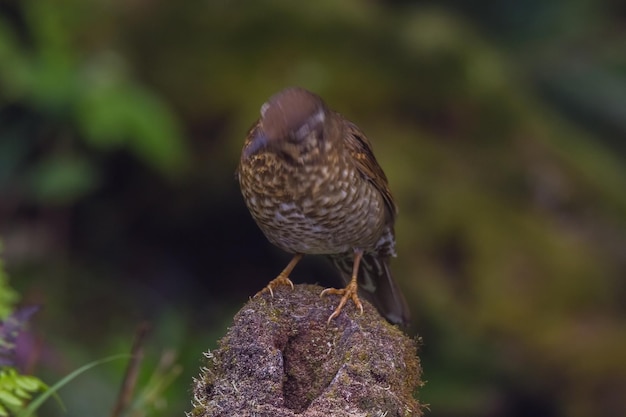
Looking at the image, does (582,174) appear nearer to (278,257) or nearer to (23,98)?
(278,257)

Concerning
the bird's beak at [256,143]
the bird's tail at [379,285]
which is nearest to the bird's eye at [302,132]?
the bird's beak at [256,143]

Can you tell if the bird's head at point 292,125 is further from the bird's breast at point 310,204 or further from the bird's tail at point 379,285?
the bird's tail at point 379,285

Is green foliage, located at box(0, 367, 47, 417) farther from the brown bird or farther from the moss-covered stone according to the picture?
the brown bird

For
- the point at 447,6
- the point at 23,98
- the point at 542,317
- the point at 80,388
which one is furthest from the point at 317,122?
the point at 447,6

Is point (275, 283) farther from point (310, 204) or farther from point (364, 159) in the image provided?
point (364, 159)

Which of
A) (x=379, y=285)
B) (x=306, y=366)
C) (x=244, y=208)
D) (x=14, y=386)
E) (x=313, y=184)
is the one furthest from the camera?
(x=244, y=208)

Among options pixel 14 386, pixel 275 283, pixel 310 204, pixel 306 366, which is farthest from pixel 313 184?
pixel 14 386
